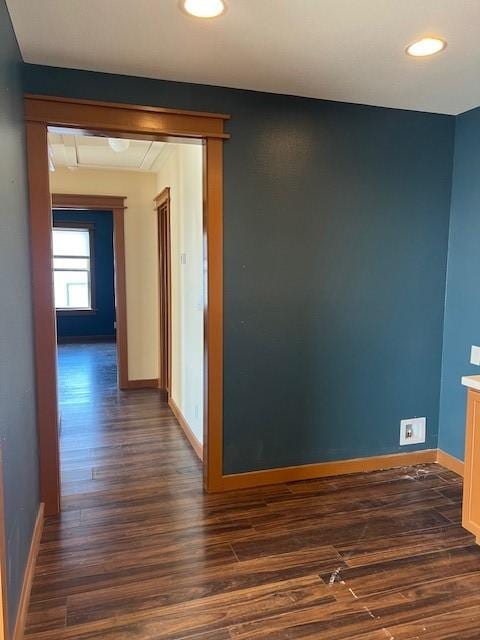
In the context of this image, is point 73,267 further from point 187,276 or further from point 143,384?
point 187,276

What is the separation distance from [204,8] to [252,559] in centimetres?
237

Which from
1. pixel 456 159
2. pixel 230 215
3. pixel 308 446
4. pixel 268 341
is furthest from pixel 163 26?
pixel 308 446


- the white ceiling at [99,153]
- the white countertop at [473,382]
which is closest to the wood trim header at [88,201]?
the white ceiling at [99,153]

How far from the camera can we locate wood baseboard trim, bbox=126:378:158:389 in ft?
18.1

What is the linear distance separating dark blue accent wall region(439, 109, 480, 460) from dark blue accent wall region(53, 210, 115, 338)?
7.05 meters

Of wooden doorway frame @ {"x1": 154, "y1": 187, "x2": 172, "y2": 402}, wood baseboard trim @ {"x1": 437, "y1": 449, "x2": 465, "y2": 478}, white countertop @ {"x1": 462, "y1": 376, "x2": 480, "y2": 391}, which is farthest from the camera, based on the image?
wooden doorway frame @ {"x1": 154, "y1": 187, "x2": 172, "y2": 402}

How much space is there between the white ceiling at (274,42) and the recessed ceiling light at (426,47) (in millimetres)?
37

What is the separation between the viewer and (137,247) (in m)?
5.52

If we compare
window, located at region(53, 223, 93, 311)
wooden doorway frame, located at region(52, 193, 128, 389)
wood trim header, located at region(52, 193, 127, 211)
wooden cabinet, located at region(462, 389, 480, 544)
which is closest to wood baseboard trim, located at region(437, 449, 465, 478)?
wooden cabinet, located at region(462, 389, 480, 544)

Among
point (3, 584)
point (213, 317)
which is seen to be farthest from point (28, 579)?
point (213, 317)

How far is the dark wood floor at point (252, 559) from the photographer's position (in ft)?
6.01

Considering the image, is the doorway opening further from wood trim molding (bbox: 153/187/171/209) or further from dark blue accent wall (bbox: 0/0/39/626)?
dark blue accent wall (bbox: 0/0/39/626)

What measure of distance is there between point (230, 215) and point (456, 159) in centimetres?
161

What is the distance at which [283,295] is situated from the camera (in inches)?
114
